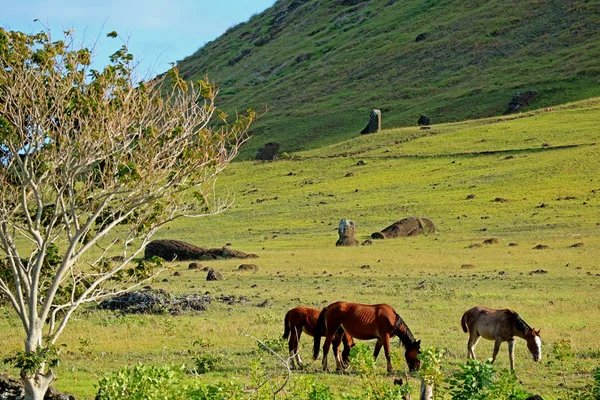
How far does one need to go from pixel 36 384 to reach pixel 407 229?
3831cm

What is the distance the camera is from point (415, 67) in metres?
141

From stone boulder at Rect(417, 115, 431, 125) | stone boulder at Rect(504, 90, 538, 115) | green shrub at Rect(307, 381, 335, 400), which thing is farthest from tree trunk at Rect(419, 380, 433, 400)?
stone boulder at Rect(504, 90, 538, 115)

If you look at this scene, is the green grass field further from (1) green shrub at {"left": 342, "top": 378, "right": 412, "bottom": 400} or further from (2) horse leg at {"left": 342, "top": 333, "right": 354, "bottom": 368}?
(1) green shrub at {"left": 342, "top": 378, "right": 412, "bottom": 400}

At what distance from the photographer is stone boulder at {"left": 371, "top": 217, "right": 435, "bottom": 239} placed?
5197cm

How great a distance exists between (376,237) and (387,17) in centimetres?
13091

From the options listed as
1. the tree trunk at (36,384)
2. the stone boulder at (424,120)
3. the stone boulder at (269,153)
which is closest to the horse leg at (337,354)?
the tree trunk at (36,384)

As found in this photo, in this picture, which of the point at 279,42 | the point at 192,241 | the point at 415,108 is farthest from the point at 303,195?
the point at 279,42

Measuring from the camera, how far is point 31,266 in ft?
52.1

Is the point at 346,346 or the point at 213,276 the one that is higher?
the point at 213,276

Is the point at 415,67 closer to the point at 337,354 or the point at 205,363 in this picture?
the point at 205,363

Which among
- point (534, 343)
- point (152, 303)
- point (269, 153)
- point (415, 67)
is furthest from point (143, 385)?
point (415, 67)

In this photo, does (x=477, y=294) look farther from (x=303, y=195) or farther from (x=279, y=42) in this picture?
(x=279, y=42)

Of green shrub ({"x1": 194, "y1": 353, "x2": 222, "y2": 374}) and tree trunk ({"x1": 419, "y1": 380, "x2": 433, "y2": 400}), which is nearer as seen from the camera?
tree trunk ({"x1": 419, "y1": 380, "x2": 433, "y2": 400})

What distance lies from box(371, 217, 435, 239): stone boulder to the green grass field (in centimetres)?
89
